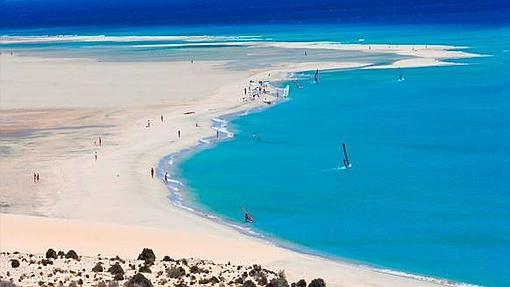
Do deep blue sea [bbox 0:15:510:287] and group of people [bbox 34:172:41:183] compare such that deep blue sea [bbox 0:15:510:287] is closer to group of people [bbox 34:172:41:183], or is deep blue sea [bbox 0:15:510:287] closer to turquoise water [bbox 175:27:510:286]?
turquoise water [bbox 175:27:510:286]

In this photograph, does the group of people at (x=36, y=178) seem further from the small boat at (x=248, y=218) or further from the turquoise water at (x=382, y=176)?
the small boat at (x=248, y=218)

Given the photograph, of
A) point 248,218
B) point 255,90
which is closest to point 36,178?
point 248,218

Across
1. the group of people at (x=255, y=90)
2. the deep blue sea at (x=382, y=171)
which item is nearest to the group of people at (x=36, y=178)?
the deep blue sea at (x=382, y=171)

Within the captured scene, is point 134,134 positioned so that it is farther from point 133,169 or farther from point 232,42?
point 232,42

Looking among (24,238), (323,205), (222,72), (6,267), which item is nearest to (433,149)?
(323,205)

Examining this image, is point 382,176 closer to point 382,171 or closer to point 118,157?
point 382,171

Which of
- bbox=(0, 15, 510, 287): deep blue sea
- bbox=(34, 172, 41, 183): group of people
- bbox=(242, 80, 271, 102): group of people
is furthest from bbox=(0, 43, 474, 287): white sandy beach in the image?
bbox=(0, 15, 510, 287): deep blue sea
